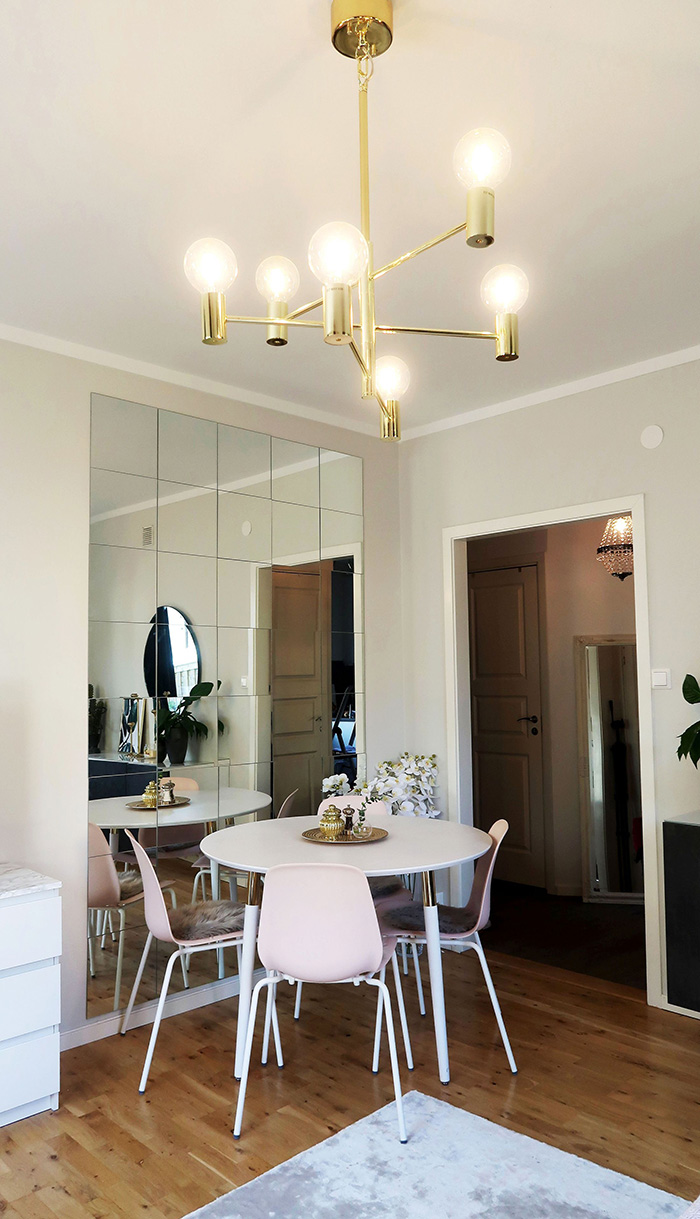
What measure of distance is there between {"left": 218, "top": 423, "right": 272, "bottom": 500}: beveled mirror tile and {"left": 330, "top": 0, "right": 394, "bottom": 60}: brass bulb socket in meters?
2.33

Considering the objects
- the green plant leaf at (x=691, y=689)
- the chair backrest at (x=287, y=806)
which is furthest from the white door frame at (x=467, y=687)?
the chair backrest at (x=287, y=806)

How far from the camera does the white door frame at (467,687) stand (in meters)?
3.71

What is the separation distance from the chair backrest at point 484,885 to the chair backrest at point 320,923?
674mm

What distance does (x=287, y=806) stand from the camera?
409 cm

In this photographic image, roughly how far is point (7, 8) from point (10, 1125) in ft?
10.2

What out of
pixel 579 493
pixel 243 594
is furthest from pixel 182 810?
pixel 579 493

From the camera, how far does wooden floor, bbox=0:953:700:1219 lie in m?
2.43

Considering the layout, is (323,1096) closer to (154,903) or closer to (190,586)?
(154,903)

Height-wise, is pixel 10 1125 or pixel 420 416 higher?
pixel 420 416

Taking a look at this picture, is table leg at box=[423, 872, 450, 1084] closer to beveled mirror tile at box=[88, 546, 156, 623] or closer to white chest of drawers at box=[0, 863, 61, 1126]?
white chest of drawers at box=[0, 863, 61, 1126]

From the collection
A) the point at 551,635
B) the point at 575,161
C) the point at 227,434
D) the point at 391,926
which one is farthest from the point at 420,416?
the point at 391,926

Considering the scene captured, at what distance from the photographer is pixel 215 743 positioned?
3.87 m

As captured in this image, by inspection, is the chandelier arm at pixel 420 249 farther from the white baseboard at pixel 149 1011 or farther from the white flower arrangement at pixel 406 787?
the white baseboard at pixel 149 1011

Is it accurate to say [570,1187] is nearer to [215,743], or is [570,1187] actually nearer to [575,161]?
[215,743]
